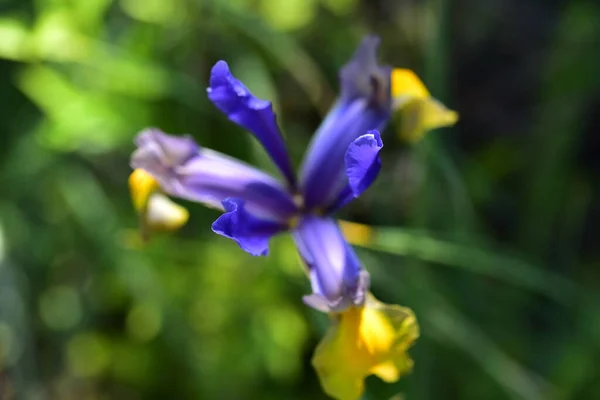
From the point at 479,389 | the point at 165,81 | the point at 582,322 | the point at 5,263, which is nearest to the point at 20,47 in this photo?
the point at 165,81

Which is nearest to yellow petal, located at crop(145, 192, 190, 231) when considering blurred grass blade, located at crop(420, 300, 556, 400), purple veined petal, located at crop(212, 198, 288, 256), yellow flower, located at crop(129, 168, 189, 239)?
yellow flower, located at crop(129, 168, 189, 239)

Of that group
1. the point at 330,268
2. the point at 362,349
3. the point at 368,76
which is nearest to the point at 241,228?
the point at 330,268

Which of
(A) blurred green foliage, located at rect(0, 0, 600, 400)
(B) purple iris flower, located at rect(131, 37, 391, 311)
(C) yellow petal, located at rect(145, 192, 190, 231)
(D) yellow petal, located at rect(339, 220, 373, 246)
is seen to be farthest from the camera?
(A) blurred green foliage, located at rect(0, 0, 600, 400)

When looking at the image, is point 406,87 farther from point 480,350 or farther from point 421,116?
point 480,350

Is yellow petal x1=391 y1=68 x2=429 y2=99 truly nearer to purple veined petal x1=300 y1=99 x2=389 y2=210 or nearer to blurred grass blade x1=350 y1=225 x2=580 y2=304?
purple veined petal x1=300 y1=99 x2=389 y2=210

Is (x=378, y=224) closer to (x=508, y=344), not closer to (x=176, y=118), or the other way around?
(x=508, y=344)
